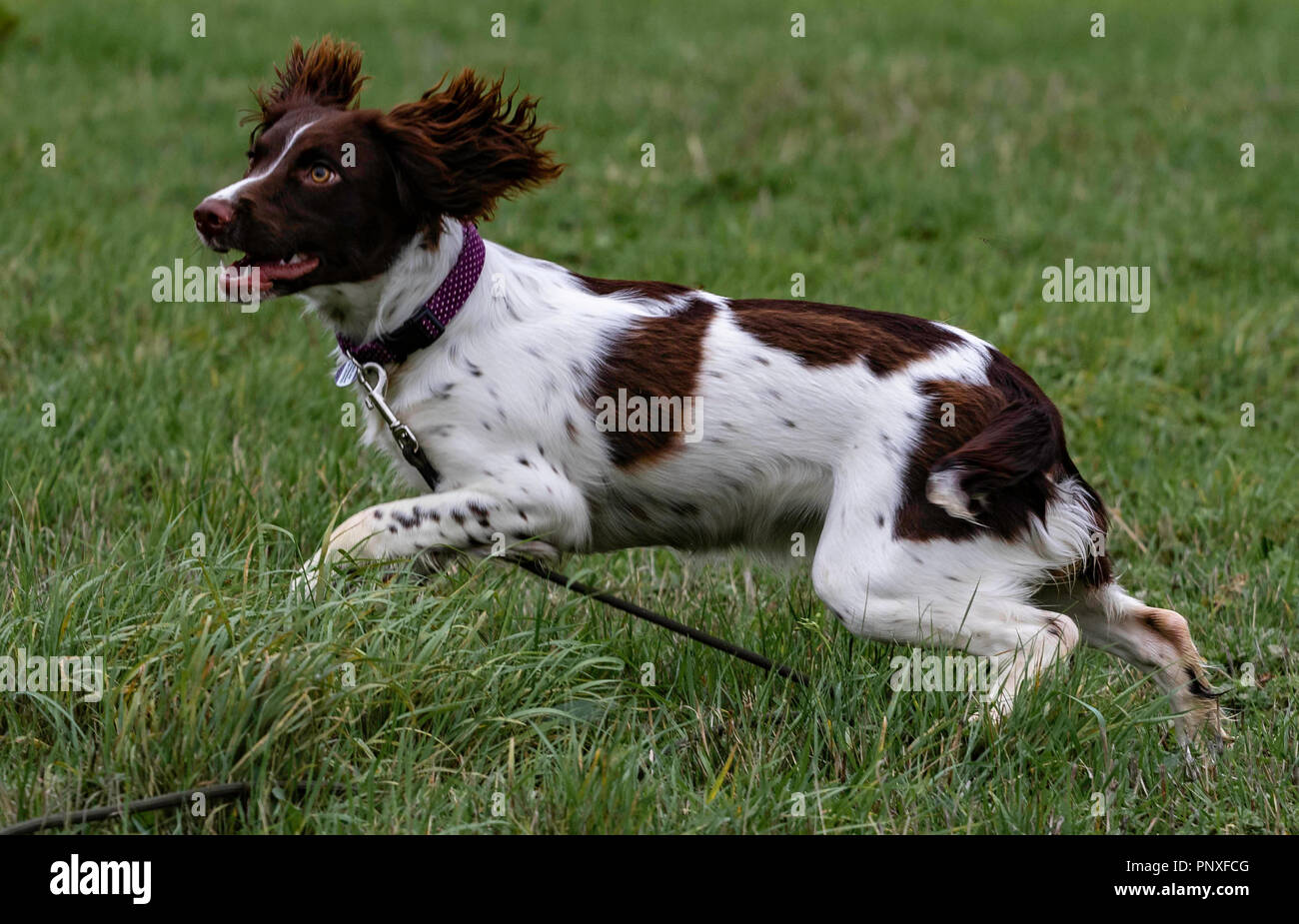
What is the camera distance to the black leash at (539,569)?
11.4 ft

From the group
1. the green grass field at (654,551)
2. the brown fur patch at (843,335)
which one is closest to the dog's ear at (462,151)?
the brown fur patch at (843,335)

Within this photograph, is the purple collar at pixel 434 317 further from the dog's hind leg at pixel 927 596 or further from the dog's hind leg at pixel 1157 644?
the dog's hind leg at pixel 1157 644

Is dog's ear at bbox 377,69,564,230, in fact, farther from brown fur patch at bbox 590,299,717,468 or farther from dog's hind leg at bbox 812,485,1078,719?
dog's hind leg at bbox 812,485,1078,719

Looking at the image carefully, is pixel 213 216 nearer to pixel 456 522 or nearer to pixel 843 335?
pixel 456 522

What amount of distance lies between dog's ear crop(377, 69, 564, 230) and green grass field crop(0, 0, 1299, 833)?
0.80 m

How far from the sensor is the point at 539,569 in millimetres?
3576

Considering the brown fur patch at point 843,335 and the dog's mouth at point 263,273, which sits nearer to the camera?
the dog's mouth at point 263,273

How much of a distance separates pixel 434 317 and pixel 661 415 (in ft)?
1.98

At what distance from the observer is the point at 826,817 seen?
9.54 ft

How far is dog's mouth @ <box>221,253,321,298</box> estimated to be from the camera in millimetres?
3332

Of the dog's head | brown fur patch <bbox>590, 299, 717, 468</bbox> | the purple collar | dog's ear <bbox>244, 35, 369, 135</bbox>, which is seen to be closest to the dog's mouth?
the dog's head

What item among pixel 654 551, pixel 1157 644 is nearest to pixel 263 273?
pixel 654 551

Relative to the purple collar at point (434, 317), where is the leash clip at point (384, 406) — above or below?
below
